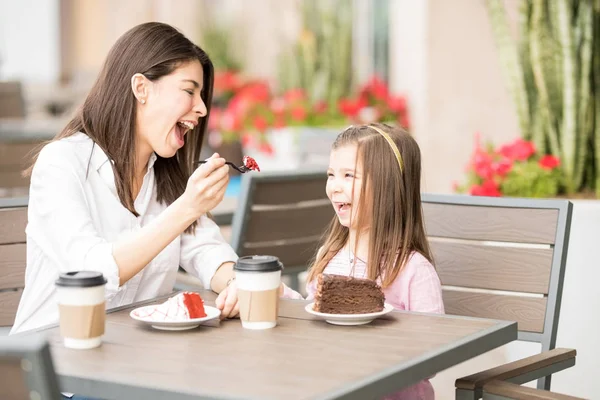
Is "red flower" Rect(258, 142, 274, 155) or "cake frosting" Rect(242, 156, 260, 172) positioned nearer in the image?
"cake frosting" Rect(242, 156, 260, 172)

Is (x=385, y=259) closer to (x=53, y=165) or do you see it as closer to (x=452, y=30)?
(x=53, y=165)

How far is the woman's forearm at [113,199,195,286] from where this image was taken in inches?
85.0

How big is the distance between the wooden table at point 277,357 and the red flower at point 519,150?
2.11 meters

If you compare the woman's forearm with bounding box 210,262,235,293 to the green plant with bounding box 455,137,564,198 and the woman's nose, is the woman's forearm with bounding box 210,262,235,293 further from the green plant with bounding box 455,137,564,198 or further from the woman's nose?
the green plant with bounding box 455,137,564,198

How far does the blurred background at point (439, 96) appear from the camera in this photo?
13.3ft

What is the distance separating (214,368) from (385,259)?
831 mm

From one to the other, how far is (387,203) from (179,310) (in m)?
0.66

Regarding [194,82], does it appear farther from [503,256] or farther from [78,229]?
[503,256]

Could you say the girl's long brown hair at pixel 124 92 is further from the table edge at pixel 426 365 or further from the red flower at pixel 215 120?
the red flower at pixel 215 120

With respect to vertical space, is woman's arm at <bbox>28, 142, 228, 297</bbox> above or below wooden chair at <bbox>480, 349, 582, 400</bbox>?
above

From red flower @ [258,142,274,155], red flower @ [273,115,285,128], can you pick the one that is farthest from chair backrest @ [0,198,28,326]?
red flower @ [273,115,285,128]

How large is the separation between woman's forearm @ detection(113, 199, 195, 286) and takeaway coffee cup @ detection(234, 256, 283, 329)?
0.88 feet

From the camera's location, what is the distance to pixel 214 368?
5.42 feet

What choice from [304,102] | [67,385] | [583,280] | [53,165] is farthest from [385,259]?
[304,102]
